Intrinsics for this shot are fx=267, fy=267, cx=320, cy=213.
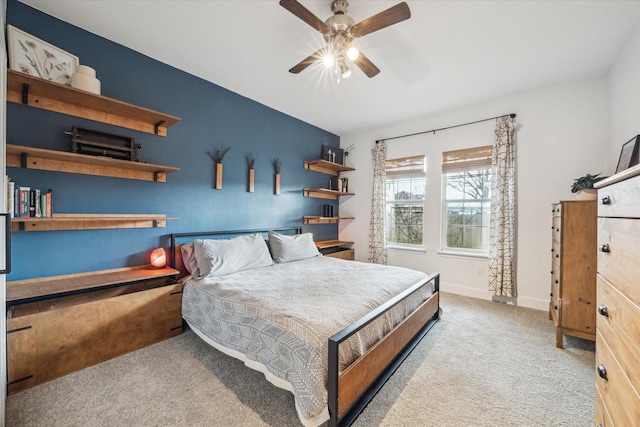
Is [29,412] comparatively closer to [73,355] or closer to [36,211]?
[73,355]

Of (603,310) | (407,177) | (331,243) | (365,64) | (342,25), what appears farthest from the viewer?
(331,243)

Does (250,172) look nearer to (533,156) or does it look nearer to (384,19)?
(384,19)

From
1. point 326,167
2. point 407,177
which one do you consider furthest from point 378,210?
point 326,167

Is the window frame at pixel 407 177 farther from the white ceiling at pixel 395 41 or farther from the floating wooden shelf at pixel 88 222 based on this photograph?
the floating wooden shelf at pixel 88 222

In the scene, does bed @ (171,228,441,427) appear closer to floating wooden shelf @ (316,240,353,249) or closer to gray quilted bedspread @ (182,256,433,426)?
gray quilted bedspread @ (182,256,433,426)

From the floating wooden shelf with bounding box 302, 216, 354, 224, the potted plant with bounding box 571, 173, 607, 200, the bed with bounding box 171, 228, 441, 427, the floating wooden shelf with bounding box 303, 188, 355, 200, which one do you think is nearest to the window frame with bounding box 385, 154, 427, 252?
the floating wooden shelf with bounding box 303, 188, 355, 200

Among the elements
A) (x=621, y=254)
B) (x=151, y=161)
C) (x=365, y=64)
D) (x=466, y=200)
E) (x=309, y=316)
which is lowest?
(x=309, y=316)

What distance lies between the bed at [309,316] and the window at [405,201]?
1.70 metres

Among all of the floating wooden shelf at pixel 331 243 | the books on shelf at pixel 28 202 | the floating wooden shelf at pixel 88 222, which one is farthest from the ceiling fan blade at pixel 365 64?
the floating wooden shelf at pixel 331 243

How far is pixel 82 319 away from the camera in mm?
1980

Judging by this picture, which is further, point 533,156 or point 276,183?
point 276,183

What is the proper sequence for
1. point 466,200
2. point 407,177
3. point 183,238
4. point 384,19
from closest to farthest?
point 384,19, point 183,238, point 466,200, point 407,177

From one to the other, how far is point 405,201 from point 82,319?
4215 millimetres

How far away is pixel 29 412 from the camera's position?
1.57 m
